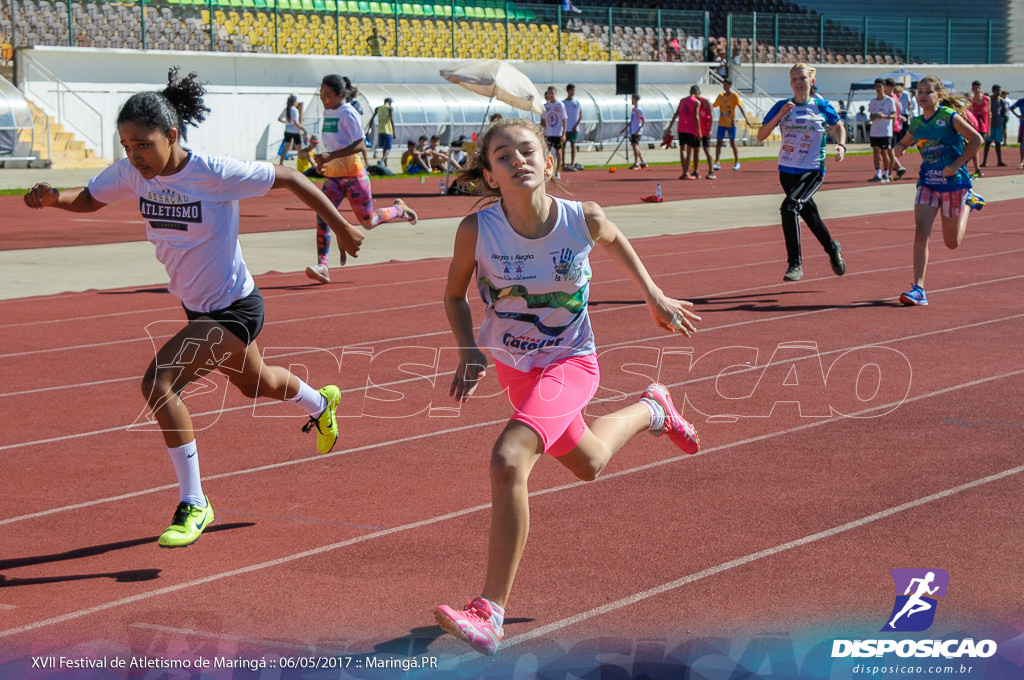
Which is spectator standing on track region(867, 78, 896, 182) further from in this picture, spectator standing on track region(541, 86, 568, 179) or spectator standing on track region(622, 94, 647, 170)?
spectator standing on track region(541, 86, 568, 179)

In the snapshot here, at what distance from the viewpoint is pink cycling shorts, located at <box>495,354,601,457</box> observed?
4.52 meters

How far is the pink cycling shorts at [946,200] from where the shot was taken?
1157 cm

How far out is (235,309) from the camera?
5.79 m

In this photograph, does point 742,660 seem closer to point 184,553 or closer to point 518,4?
point 184,553

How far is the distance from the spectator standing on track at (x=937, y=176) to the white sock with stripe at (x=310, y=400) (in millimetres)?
6672

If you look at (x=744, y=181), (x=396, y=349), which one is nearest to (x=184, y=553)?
(x=396, y=349)

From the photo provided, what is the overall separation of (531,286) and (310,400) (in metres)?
2.00

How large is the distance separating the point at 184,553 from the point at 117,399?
10.7 feet

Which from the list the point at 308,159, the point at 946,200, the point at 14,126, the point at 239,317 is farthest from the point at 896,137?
the point at 239,317

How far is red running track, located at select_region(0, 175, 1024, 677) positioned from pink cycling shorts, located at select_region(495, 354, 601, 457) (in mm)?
573

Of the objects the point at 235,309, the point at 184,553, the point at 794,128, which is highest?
the point at 794,128

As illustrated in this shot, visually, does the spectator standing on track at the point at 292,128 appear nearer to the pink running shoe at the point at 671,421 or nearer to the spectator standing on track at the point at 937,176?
the spectator standing on track at the point at 937,176

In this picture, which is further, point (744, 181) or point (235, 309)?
point (744, 181)

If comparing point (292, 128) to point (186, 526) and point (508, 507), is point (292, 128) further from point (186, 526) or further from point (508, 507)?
point (508, 507)
